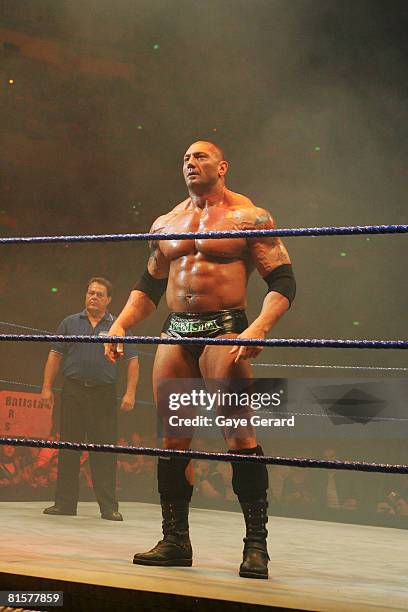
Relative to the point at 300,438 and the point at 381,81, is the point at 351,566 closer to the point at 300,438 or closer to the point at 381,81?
the point at 300,438

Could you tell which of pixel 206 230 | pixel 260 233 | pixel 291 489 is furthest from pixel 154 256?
pixel 291 489

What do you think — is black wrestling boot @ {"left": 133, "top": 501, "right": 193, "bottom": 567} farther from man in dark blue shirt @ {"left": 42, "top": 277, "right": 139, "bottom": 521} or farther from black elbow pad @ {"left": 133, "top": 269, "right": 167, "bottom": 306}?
man in dark blue shirt @ {"left": 42, "top": 277, "right": 139, "bottom": 521}

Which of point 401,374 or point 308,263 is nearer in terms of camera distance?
point 401,374

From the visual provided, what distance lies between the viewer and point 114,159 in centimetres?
541

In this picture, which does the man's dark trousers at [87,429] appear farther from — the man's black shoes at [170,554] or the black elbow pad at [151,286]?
the man's black shoes at [170,554]

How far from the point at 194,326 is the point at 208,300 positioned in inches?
3.4

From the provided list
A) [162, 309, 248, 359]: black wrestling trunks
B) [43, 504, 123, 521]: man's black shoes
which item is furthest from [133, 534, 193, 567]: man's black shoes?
[43, 504, 123, 521]: man's black shoes

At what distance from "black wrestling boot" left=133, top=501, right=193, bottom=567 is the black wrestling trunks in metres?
0.43

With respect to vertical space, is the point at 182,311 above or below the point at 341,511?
above

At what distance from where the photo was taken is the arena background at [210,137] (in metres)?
5.12

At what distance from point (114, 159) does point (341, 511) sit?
2700 millimetres

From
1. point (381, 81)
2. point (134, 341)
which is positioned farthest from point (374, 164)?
point (134, 341)

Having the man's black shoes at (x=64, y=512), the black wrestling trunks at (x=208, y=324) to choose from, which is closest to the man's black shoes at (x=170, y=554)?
the black wrestling trunks at (x=208, y=324)

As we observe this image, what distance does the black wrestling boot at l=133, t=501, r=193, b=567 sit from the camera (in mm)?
1972
